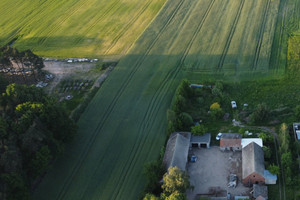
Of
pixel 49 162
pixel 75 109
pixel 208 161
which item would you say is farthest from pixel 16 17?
pixel 208 161

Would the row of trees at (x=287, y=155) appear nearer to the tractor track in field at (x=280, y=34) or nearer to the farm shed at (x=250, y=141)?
the farm shed at (x=250, y=141)

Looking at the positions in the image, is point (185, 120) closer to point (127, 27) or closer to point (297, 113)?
point (297, 113)

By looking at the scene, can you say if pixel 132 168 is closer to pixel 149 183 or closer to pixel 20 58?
pixel 149 183

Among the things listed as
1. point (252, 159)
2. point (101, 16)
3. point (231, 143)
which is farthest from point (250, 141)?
point (101, 16)

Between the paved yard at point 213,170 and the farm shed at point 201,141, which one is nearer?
the paved yard at point 213,170

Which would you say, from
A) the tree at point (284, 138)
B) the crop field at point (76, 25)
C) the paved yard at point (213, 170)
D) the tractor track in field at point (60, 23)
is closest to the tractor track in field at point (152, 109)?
the paved yard at point (213, 170)

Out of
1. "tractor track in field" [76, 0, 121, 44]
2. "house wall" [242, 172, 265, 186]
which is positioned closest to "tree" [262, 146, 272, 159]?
"house wall" [242, 172, 265, 186]
